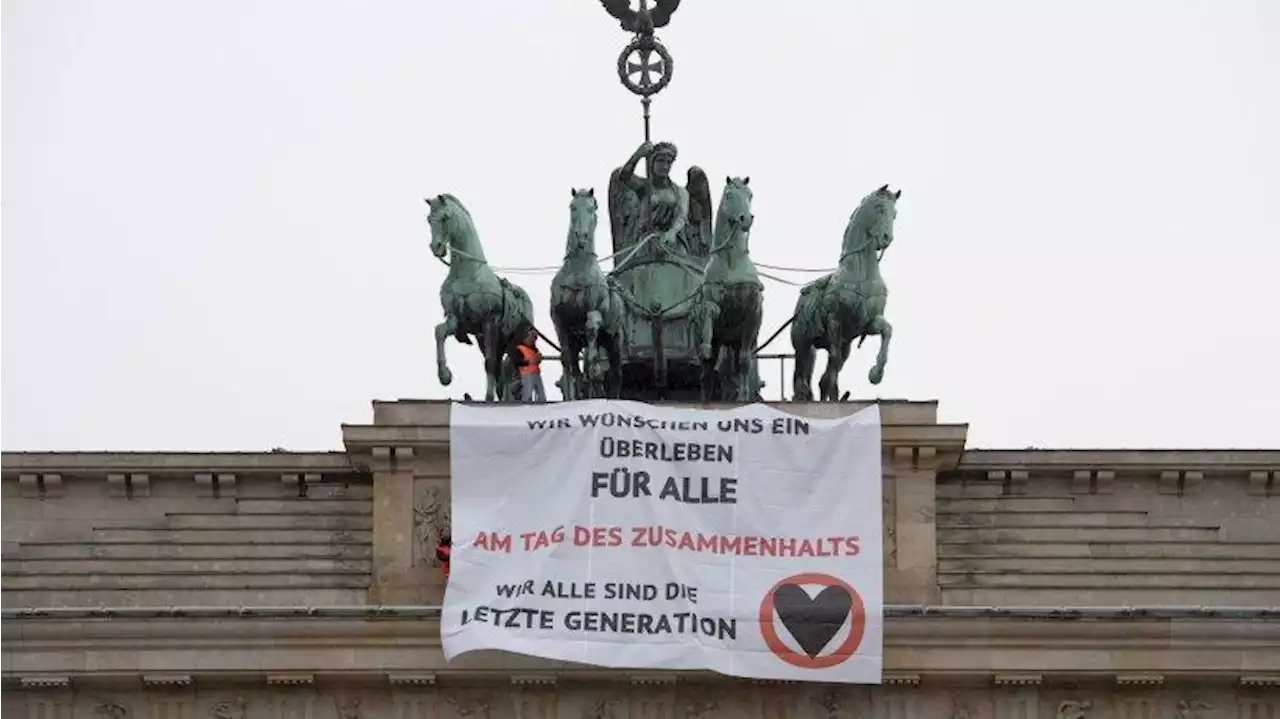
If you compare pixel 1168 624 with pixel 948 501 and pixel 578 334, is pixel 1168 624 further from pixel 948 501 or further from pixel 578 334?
pixel 578 334

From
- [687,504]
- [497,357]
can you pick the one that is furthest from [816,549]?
[497,357]

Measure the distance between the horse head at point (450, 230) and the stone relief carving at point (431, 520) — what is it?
2691 mm

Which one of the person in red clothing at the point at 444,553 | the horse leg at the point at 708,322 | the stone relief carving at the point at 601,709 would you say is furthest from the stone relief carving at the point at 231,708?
the horse leg at the point at 708,322

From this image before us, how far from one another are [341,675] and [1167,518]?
8552 millimetres

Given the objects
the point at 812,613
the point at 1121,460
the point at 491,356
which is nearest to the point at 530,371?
the point at 491,356

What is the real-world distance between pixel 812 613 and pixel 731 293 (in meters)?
3.74

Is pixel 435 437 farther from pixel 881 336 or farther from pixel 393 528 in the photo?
pixel 881 336

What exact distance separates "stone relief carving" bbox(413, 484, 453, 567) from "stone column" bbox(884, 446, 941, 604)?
14.6 feet

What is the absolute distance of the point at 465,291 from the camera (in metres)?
43.5

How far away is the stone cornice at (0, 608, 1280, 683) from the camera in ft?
136

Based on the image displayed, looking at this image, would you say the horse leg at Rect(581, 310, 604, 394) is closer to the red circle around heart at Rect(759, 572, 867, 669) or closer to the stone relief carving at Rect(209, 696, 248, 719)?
the red circle around heart at Rect(759, 572, 867, 669)

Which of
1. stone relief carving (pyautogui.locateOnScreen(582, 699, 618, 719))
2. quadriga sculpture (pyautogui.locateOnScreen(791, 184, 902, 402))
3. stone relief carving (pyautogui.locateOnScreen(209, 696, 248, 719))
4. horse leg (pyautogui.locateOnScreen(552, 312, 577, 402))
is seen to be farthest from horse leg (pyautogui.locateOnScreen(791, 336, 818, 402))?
stone relief carving (pyautogui.locateOnScreen(209, 696, 248, 719))

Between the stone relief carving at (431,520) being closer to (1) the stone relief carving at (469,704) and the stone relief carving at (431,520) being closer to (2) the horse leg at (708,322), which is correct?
(1) the stone relief carving at (469,704)

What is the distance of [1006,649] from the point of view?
41.4m
